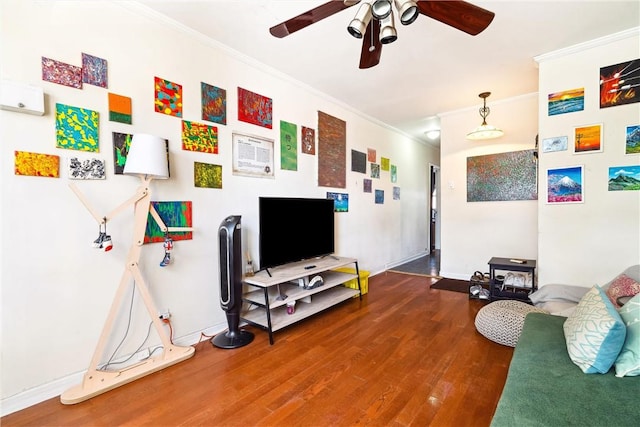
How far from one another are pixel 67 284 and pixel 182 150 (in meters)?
1.21

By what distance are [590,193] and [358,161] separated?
8.84 ft

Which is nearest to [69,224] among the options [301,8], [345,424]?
[345,424]

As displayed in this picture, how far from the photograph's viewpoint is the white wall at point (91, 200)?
5.30ft

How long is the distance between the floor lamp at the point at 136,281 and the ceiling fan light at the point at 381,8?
1.59 m

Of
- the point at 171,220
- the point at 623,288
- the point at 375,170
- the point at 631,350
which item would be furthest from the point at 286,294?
the point at 375,170

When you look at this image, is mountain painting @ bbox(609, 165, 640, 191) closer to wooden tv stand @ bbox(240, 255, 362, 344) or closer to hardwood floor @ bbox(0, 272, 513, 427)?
hardwood floor @ bbox(0, 272, 513, 427)

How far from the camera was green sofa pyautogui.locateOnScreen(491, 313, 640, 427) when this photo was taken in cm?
99

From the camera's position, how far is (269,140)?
302cm

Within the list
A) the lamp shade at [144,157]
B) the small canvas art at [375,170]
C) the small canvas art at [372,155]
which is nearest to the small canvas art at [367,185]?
the small canvas art at [375,170]

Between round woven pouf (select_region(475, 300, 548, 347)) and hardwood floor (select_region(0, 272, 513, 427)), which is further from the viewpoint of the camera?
round woven pouf (select_region(475, 300, 548, 347))

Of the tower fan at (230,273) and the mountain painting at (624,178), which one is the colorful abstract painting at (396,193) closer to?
the mountain painting at (624,178)

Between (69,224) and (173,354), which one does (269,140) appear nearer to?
(69,224)

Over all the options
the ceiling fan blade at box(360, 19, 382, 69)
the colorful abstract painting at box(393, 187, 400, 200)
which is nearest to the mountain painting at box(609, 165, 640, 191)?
the ceiling fan blade at box(360, 19, 382, 69)

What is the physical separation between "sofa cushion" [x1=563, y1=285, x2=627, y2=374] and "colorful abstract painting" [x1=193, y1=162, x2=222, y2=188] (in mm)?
2639
